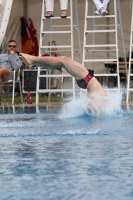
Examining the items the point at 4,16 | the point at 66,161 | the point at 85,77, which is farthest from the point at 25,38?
the point at 66,161

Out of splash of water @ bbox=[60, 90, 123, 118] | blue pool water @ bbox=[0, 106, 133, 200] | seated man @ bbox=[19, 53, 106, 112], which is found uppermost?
seated man @ bbox=[19, 53, 106, 112]

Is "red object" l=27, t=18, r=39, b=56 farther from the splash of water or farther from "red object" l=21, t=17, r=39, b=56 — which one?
the splash of water

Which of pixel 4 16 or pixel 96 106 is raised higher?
pixel 4 16

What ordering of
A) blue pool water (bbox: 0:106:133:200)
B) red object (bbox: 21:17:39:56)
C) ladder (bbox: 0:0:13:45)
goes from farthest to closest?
red object (bbox: 21:17:39:56) < ladder (bbox: 0:0:13:45) < blue pool water (bbox: 0:106:133:200)

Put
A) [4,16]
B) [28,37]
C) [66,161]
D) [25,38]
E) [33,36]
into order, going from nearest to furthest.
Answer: [66,161]
[4,16]
[28,37]
[25,38]
[33,36]

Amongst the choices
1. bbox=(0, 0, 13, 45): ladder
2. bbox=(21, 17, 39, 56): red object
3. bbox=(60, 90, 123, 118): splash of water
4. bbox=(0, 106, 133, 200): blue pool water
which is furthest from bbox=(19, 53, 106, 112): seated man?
bbox=(21, 17, 39, 56): red object

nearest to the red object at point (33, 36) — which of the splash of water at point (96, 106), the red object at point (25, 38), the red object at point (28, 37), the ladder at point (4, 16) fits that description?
the red object at point (28, 37)

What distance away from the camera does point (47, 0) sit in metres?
15.0

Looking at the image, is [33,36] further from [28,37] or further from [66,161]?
[66,161]

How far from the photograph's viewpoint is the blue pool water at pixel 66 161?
14.4 feet

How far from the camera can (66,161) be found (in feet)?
18.6

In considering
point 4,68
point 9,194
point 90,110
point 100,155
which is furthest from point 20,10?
point 9,194

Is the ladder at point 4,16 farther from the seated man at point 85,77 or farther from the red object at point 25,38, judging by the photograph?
the red object at point 25,38

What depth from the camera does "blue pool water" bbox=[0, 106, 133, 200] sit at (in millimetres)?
Answer: 4387
